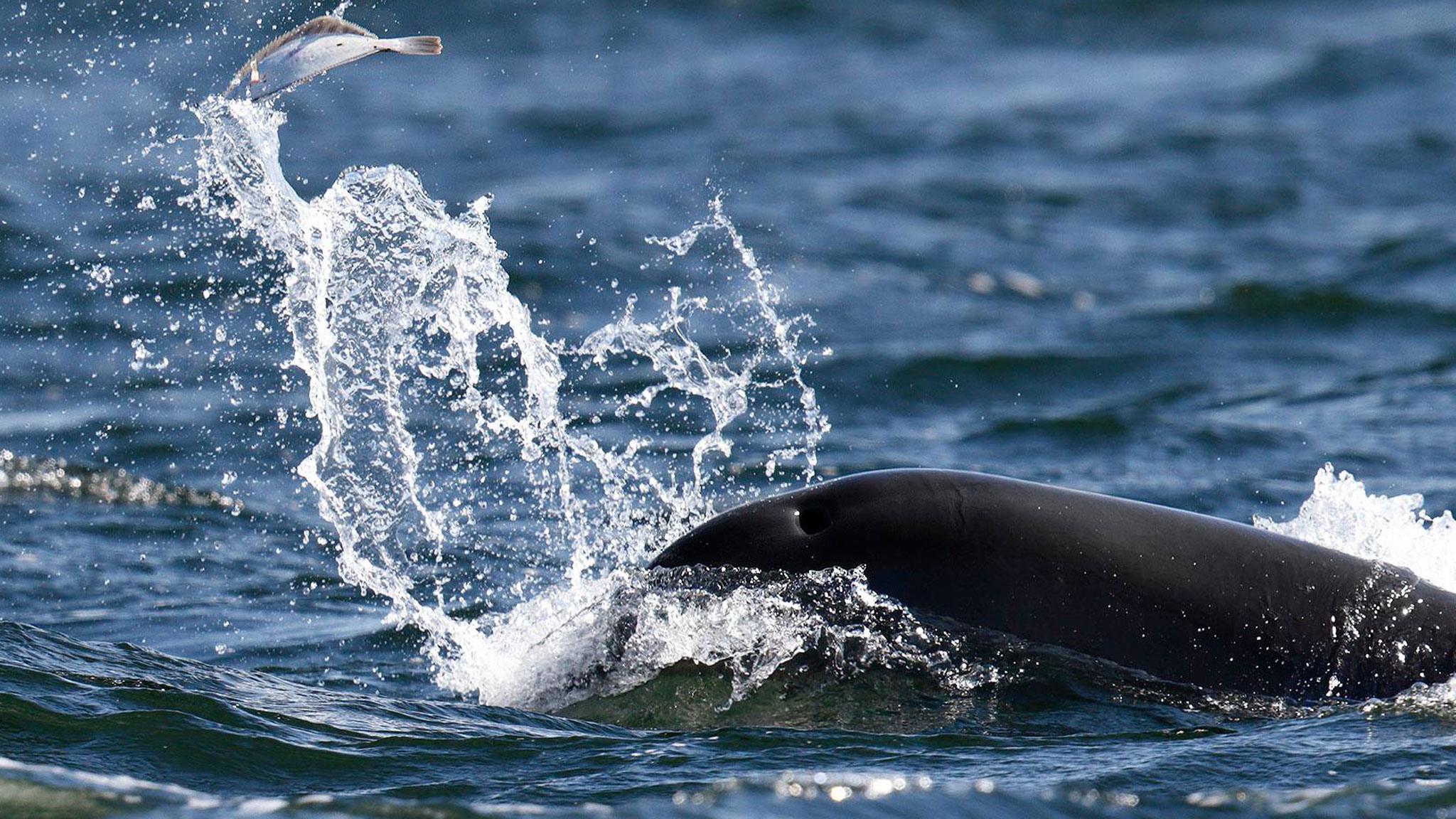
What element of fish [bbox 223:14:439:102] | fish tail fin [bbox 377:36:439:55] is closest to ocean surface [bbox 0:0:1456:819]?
fish [bbox 223:14:439:102]

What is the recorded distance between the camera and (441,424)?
33.2 feet

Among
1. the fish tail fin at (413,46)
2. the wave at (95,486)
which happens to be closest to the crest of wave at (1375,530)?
the fish tail fin at (413,46)

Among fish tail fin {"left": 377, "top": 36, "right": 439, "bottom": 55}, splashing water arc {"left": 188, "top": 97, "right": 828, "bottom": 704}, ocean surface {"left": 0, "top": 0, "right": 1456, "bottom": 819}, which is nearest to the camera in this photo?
ocean surface {"left": 0, "top": 0, "right": 1456, "bottom": 819}

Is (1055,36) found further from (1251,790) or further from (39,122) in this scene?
(1251,790)

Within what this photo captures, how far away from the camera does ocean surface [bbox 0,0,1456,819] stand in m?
5.25

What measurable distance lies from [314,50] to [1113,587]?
3.01 metres

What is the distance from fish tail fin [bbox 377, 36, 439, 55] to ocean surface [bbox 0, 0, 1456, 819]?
4.38 feet

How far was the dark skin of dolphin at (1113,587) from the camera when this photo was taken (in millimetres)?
5504

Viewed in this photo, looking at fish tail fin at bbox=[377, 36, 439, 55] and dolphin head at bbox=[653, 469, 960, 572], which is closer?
dolphin head at bbox=[653, 469, 960, 572]

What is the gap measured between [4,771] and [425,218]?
346cm

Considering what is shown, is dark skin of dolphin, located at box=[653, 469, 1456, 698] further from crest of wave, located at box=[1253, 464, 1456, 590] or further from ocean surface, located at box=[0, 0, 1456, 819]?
crest of wave, located at box=[1253, 464, 1456, 590]

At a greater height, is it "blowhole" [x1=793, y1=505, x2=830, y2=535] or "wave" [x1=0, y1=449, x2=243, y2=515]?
"wave" [x1=0, y1=449, x2=243, y2=515]

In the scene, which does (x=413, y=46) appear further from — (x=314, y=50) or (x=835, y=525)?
(x=835, y=525)

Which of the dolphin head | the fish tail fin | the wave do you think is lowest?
the dolphin head
